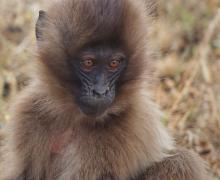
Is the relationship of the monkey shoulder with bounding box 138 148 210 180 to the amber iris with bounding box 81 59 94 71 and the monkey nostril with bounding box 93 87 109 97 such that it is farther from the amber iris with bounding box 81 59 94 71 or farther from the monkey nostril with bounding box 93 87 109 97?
the amber iris with bounding box 81 59 94 71

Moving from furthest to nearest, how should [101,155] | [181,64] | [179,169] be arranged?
[181,64] < [179,169] < [101,155]

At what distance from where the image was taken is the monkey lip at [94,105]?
4.27 metres

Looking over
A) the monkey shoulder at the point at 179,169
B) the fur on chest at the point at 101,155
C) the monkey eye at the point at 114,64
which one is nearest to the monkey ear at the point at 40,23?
the monkey eye at the point at 114,64

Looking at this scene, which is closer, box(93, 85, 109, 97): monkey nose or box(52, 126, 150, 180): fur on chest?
box(93, 85, 109, 97): monkey nose

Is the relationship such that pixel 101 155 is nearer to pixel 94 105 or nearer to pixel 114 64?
pixel 94 105

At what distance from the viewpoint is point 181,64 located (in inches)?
298

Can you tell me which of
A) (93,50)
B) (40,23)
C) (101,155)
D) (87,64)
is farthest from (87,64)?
(101,155)

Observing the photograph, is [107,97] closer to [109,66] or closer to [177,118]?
[109,66]

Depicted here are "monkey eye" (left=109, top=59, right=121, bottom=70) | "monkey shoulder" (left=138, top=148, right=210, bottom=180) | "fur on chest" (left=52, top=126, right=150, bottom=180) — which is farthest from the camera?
"monkey shoulder" (left=138, top=148, right=210, bottom=180)

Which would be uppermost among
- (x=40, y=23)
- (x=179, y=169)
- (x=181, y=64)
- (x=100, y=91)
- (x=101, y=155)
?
(x=40, y=23)

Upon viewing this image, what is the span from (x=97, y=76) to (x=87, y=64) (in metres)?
0.10

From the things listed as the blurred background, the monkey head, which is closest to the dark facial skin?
the monkey head

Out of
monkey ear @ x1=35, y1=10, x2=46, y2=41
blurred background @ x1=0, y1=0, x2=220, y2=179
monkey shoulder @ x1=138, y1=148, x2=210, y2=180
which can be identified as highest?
monkey ear @ x1=35, y1=10, x2=46, y2=41

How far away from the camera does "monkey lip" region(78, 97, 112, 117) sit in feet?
14.0
